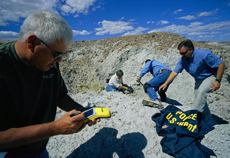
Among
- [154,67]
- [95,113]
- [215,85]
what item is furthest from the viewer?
[154,67]

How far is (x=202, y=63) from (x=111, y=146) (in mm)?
3467

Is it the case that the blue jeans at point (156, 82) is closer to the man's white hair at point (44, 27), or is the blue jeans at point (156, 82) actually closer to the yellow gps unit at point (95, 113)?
the yellow gps unit at point (95, 113)

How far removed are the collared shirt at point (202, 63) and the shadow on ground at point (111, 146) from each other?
8.84ft

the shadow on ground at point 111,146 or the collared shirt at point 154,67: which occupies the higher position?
the collared shirt at point 154,67

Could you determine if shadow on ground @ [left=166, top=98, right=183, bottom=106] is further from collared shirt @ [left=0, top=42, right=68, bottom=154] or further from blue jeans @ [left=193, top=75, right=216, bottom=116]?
collared shirt @ [left=0, top=42, right=68, bottom=154]

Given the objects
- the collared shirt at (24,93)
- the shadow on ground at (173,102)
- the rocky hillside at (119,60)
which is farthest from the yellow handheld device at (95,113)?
the rocky hillside at (119,60)

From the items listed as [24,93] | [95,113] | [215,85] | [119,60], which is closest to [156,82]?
[215,85]

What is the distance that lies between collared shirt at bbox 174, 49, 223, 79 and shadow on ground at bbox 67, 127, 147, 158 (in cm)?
269

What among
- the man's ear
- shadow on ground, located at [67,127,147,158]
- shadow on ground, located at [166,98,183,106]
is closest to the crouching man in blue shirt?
shadow on ground, located at [67,127,147,158]

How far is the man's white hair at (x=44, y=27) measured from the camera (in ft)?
3.48

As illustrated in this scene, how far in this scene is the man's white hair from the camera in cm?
106

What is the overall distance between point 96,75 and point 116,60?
101 inches

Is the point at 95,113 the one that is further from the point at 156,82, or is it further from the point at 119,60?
the point at 119,60

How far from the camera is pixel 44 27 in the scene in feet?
3.48
